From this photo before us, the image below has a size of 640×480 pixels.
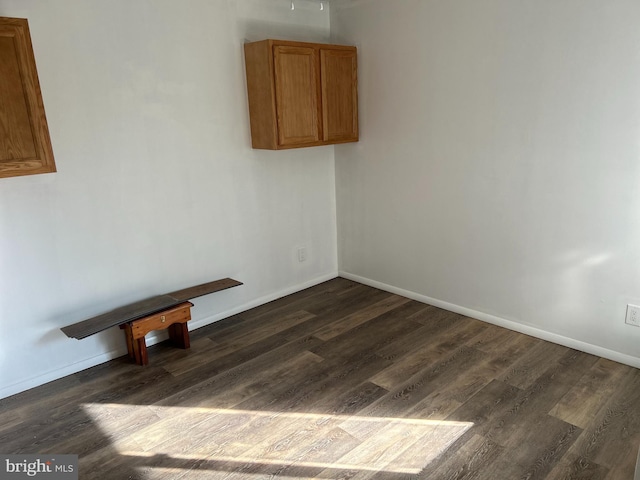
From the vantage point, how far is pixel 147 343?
10.5ft

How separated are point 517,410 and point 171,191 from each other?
2454 mm

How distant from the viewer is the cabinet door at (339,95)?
3.49 metres

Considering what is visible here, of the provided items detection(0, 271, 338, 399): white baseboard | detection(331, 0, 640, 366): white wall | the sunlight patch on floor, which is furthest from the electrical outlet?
detection(0, 271, 338, 399): white baseboard

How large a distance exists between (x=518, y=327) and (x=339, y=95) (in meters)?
2.13

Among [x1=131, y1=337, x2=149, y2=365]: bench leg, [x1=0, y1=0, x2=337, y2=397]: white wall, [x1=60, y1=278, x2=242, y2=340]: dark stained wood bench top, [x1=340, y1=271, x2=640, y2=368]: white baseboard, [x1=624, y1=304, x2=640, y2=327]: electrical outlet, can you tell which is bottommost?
[x1=340, y1=271, x2=640, y2=368]: white baseboard

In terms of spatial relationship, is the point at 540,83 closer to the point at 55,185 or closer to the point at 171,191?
the point at 171,191

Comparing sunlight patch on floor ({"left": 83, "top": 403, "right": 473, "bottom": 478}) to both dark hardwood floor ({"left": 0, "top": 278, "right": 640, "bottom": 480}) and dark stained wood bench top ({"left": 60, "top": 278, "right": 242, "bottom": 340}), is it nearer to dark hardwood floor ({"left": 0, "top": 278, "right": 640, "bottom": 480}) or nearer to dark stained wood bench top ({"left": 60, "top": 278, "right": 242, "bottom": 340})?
dark hardwood floor ({"left": 0, "top": 278, "right": 640, "bottom": 480})

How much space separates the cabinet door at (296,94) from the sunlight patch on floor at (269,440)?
6.14ft

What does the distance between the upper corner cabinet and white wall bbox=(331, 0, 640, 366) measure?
24 centimetres

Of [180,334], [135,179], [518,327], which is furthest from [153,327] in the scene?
[518,327]

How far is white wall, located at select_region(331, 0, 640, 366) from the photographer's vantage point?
2580 mm

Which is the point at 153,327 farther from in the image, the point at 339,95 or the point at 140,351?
the point at 339,95

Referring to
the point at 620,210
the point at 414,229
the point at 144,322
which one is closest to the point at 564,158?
the point at 620,210

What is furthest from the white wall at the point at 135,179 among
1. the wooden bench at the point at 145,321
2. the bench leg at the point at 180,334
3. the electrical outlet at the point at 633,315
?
the electrical outlet at the point at 633,315
